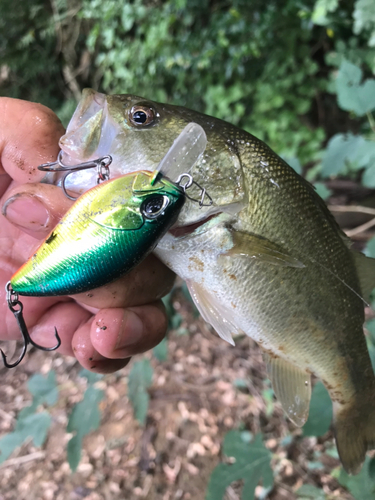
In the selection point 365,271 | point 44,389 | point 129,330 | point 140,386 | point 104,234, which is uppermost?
point 104,234

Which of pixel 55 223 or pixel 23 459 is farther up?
pixel 55 223

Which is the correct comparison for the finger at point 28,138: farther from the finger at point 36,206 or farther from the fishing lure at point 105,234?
the fishing lure at point 105,234

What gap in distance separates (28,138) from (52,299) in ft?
1.87

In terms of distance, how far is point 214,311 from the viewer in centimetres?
108

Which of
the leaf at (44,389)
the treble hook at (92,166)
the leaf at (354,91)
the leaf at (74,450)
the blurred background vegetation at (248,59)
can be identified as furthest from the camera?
the blurred background vegetation at (248,59)

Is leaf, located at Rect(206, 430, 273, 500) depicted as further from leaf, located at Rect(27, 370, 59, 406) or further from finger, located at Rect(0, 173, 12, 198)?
finger, located at Rect(0, 173, 12, 198)

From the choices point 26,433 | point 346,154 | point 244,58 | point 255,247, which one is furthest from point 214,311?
point 244,58

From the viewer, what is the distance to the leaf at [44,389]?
1.69 metres

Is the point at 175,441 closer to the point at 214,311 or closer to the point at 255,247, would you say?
the point at 214,311

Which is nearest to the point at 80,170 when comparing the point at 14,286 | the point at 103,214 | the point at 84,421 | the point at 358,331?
the point at 103,214

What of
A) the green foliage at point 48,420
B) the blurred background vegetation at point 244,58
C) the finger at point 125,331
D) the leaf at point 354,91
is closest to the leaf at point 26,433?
the green foliage at point 48,420

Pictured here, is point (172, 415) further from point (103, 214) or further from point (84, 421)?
point (103, 214)

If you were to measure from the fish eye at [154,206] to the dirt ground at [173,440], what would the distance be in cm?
194

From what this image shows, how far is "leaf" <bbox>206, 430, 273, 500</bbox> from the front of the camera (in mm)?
1477
